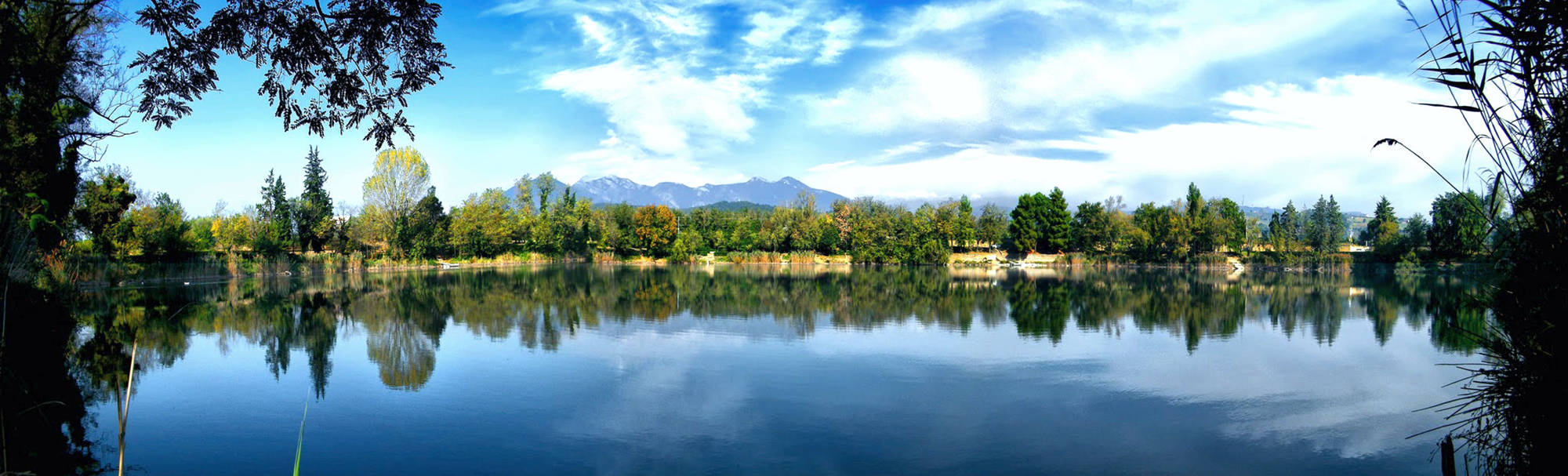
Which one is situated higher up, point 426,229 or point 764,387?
point 426,229

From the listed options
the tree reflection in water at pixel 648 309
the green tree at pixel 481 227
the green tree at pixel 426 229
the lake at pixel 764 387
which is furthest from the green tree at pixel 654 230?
the lake at pixel 764 387

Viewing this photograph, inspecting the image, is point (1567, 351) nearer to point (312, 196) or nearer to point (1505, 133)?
point (1505, 133)

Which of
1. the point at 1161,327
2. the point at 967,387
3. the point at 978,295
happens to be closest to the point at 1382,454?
the point at 967,387

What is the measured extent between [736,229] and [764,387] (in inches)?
2037

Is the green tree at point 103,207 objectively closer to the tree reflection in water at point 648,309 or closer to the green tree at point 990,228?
the tree reflection in water at point 648,309

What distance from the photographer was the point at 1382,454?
7.48 meters

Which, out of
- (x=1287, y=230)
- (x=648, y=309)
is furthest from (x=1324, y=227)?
(x=648, y=309)

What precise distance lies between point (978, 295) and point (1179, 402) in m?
16.5

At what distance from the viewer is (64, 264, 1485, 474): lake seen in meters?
7.18

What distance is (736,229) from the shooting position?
61.8m

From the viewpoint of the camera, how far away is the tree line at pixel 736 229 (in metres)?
43.3

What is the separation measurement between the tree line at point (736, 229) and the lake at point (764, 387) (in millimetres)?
23857

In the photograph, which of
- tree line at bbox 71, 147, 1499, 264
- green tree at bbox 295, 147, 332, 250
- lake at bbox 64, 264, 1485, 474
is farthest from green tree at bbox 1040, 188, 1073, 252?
green tree at bbox 295, 147, 332, 250

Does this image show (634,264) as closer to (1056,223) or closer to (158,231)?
(158,231)
